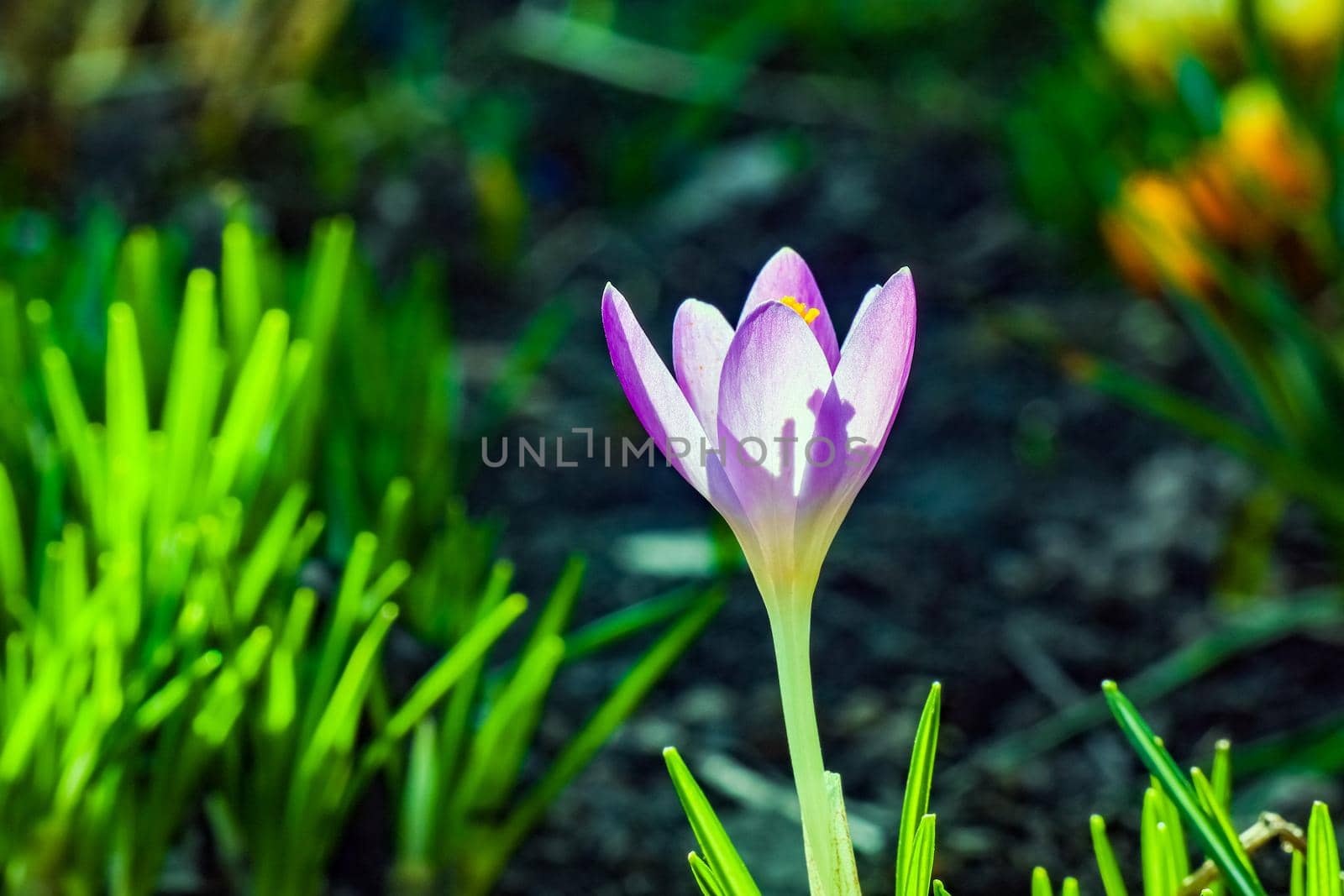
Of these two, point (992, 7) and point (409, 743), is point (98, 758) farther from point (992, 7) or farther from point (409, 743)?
point (992, 7)

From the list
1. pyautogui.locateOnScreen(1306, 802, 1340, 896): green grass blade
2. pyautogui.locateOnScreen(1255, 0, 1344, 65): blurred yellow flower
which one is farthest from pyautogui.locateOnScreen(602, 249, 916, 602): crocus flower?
pyautogui.locateOnScreen(1255, 0, 1344, 65): blurred yellow flower

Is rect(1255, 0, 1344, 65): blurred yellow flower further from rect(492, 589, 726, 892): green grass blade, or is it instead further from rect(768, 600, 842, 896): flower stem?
rect(768, 600, 842, 896): flower stem

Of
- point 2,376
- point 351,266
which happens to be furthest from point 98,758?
point 351,266

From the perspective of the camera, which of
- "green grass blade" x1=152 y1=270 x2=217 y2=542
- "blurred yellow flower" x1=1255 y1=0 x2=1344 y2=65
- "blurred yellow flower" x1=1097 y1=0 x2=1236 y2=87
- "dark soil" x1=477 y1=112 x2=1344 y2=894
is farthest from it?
"blurred yellow flower" x1=1097 y1=0 x2=1236 y2=87

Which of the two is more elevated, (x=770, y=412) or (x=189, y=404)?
(x=189, y=404)

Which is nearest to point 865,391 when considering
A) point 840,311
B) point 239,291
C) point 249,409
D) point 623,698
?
point 623,698

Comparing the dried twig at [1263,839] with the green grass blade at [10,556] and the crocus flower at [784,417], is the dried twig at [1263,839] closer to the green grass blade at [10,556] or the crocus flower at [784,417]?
the crocus flower at [784,417]

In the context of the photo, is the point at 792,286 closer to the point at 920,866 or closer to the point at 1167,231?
the point at 920,866
